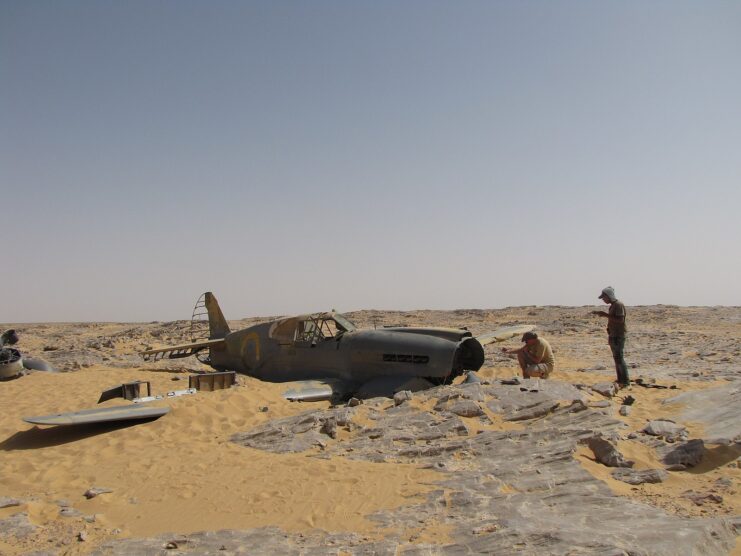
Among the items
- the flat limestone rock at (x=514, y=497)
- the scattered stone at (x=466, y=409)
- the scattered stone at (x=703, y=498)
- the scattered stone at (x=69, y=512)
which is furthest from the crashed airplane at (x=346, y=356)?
the scattered stone at (x=703, y=498)

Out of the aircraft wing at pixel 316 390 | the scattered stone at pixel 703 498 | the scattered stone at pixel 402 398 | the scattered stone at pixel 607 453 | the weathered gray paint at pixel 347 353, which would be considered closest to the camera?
the scattered stone at pixel 703 498

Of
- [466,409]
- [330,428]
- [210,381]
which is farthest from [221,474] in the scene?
[210,381]

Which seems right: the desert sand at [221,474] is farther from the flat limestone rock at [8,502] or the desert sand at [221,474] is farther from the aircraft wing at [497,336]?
the aircraft wing at [497,336]

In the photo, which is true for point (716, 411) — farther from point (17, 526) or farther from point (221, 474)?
point (17, 526)

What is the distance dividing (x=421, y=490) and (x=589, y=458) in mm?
1916

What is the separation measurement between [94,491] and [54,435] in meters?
3.22

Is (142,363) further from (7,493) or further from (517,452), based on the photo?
(517,452)

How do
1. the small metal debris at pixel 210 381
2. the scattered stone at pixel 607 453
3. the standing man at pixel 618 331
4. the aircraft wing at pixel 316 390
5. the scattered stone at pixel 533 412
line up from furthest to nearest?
the small metal debris at pixel 210 381 → the aircraft wing at pixel 316 390 → the standing man at pixel 618 331 → the scattered stone at pixel 533 412 → the scattered stone at pixel 607 453

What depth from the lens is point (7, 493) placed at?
225 inches

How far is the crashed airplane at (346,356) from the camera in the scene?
10070 millimetres

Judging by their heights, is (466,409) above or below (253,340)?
below

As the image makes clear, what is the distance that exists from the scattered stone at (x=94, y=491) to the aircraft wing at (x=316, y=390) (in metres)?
4.32

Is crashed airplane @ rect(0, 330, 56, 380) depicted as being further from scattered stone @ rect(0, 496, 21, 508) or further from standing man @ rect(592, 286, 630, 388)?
standing man @ rect(592, 286, 630, 388)

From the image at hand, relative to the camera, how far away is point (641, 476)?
191 inches
